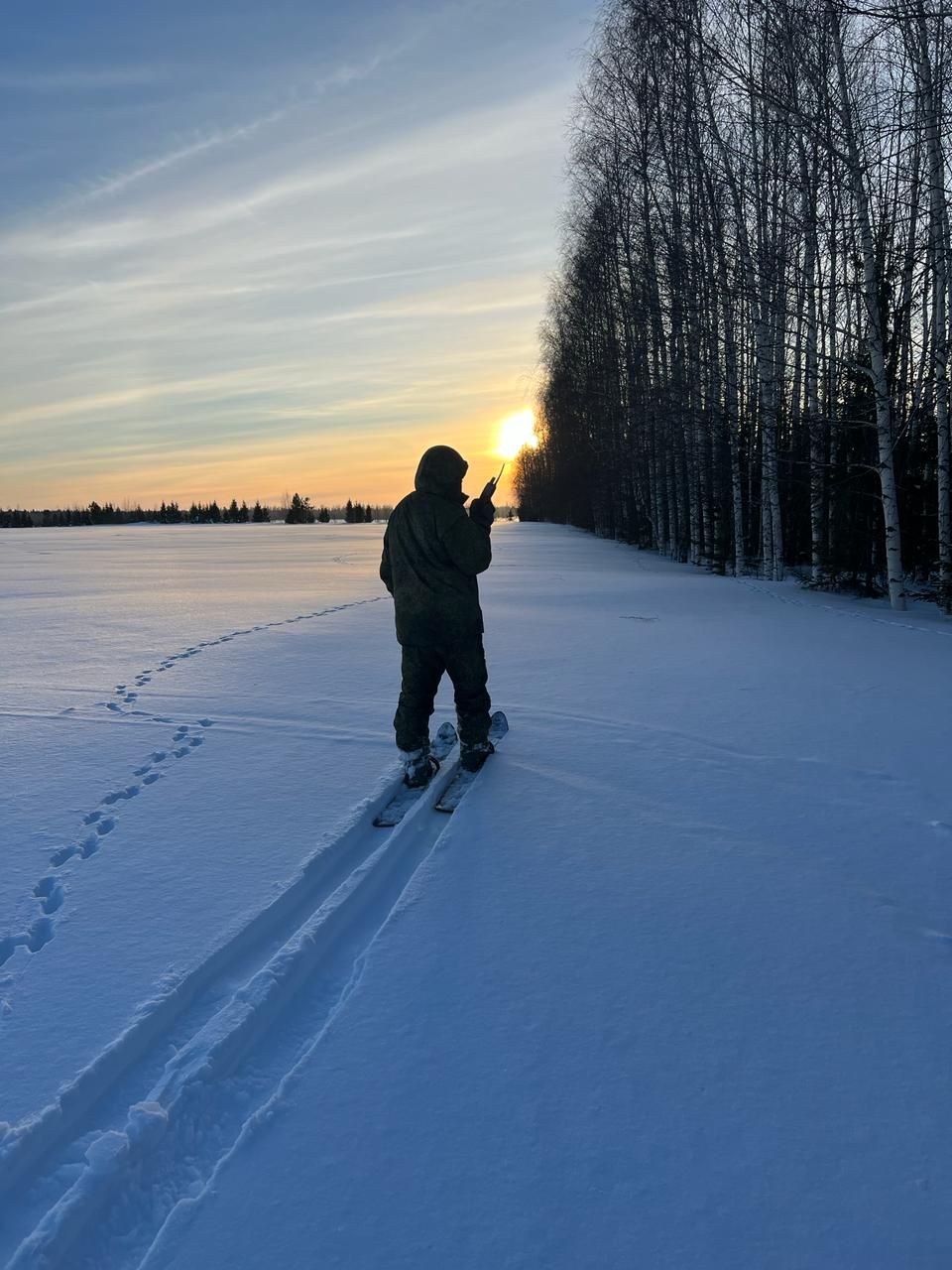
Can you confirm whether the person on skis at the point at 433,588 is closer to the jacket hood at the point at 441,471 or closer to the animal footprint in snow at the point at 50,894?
the jacket hood at the point at 441,471

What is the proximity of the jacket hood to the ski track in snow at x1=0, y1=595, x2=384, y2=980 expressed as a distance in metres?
2.05

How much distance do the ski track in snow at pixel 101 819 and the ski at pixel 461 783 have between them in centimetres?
147

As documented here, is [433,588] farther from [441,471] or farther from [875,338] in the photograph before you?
[875,338]

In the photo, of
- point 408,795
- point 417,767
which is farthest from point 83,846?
point 417,767

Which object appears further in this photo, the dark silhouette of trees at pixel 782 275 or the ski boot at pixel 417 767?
the dark silhouette of trees at pixel 782 275

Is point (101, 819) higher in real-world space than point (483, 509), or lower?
lower

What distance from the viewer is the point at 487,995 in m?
2.31

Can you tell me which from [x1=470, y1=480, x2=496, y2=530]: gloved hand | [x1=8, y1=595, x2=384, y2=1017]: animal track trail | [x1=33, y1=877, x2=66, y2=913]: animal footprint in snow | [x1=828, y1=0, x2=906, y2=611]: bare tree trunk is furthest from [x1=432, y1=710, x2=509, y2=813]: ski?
[x1=828, y1=0, x2=906, y2=611]: bare tree trunk

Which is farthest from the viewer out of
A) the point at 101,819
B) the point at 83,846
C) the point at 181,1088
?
the point at 101,819

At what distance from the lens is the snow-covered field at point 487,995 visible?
1606 mm

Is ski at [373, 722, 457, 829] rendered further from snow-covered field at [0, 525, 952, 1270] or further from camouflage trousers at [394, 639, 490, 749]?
camouflage trousers at [394, 639, 490, 749]

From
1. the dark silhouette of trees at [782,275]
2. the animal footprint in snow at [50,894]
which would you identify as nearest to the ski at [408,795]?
the animal footprint in snow at [50,894]

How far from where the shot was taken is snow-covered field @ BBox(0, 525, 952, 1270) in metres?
1.61

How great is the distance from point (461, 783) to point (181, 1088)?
2374mm
